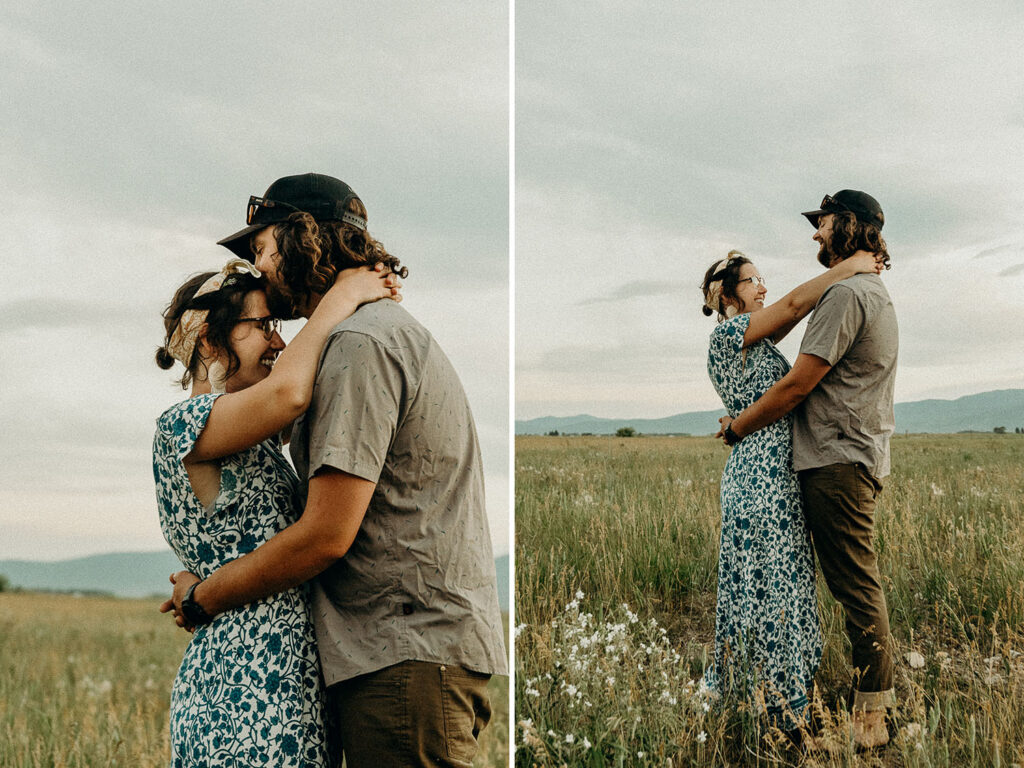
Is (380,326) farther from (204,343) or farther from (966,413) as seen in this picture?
(966,413)

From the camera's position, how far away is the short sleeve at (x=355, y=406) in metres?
1.28

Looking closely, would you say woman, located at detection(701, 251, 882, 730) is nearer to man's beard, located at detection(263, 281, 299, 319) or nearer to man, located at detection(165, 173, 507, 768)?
man, located at detection(165, 173, 507, 768)

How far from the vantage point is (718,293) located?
118 inches

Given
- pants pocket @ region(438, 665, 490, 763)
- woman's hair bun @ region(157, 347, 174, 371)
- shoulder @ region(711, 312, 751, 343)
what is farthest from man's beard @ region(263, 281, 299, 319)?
shoulder @ region(711, 312, 751, 343)

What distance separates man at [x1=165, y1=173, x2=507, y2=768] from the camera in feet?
4.25

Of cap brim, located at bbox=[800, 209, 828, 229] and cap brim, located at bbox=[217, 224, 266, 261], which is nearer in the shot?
cap brim, located at bbox=[217, 224, 266, 261]

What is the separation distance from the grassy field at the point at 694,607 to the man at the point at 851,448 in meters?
0.10

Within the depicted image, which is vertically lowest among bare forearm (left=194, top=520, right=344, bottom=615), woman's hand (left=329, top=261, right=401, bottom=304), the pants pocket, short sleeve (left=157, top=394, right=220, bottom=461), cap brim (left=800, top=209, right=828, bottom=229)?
the pants pocket

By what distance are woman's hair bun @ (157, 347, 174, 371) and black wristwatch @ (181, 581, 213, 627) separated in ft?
1.52

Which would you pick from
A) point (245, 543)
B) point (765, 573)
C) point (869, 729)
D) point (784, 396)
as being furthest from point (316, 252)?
point (869, 729)

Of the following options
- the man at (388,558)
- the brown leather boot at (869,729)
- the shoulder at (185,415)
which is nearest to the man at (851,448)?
the brown leather boot at (869,729)

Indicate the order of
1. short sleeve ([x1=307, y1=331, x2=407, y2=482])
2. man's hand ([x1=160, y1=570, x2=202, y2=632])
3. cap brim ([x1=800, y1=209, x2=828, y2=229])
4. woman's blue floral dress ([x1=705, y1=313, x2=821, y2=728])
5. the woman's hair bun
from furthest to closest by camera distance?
cap brim ([x1=800, y1=209, x2=828, y2=229]) < woman's blue floral dress ([x1=705, y1=313, x2=821, y2=728]) < the woman's hair bun < man's hand ([x1=160, y1=570, x2=202, y2=632]) < short sleeve ([x1=307, y1=331, x2=407, y2=482])

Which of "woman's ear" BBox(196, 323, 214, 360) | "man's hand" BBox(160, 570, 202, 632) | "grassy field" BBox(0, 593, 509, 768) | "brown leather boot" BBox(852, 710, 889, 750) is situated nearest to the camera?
"man's hand" BBox(160, 570, 202, 632)

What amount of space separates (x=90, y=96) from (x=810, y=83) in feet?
13.6
